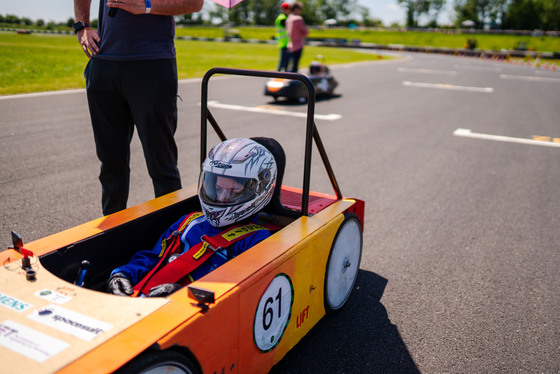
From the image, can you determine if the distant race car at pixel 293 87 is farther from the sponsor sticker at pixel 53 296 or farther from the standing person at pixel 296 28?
the sponsor sticker at pixel 53 296

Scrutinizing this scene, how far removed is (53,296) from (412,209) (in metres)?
3.51

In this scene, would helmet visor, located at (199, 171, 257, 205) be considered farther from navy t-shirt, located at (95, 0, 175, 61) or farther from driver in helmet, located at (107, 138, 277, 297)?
navy t-shirt, located at (95, 0, 175, 61)

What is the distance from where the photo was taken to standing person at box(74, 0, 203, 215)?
101 inches

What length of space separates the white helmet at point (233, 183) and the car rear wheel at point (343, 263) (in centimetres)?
53

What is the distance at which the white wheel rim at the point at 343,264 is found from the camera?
96.2 inches

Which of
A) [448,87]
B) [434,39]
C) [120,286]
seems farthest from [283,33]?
[434,39]

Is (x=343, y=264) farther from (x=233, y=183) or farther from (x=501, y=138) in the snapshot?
(x=501, y=138)

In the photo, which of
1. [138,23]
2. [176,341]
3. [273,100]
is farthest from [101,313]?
[273,100]

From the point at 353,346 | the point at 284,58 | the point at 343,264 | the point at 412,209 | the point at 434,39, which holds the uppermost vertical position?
the point at 434,39

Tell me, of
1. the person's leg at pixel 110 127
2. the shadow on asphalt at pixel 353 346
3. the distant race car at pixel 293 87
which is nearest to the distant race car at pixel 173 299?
the shadow on asphalt at pixel 353 346

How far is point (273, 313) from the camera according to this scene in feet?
6.26

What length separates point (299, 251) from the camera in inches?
79.9

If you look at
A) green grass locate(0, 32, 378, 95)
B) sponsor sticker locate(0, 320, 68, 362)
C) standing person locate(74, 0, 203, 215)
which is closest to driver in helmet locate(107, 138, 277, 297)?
sponsor sticker locate(0, 320, 68, 362)

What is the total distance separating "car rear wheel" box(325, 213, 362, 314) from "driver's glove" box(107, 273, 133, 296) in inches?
38.9
